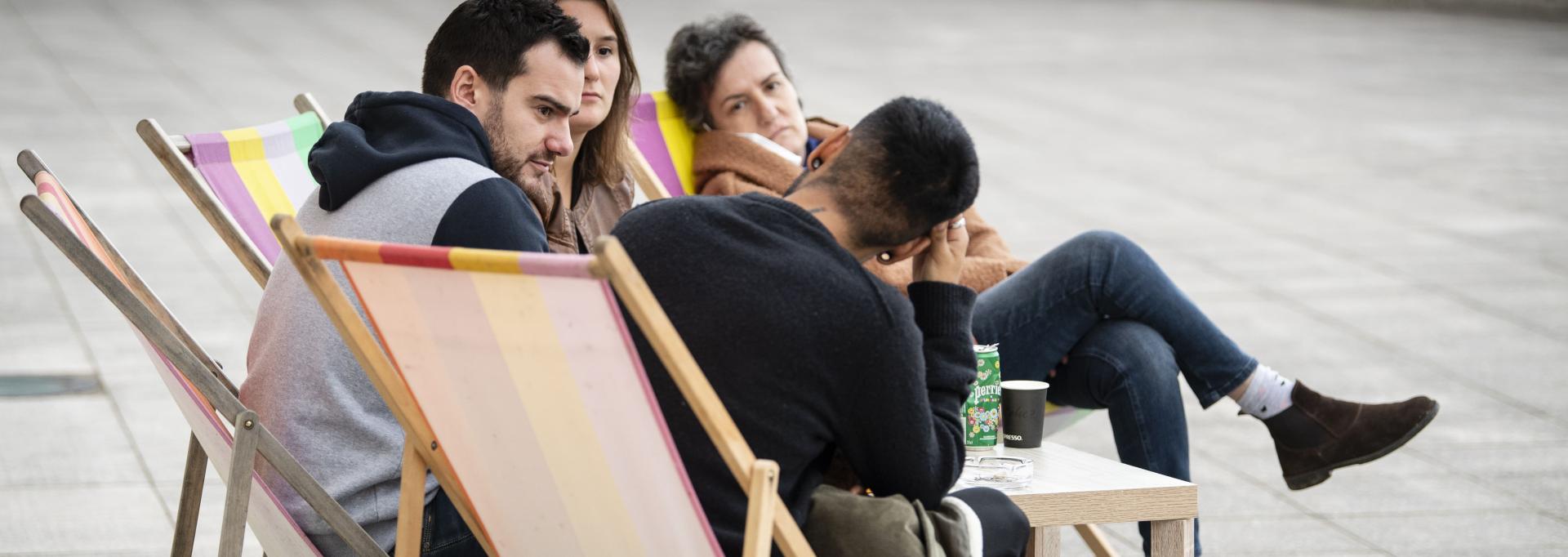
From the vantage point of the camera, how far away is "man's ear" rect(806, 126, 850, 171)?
2.22 m

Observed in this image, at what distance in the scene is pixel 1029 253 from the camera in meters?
6.83

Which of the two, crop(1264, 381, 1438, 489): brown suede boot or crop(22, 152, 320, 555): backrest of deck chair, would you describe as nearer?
crop(22, 152, 320, 555): backrest of deck chair

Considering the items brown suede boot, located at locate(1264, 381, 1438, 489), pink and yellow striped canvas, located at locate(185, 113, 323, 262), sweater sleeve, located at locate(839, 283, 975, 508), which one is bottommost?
brown suede boot, located at locate(1264, 381, 1438, 489)

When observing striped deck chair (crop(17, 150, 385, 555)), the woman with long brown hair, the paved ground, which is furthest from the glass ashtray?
the paved ground

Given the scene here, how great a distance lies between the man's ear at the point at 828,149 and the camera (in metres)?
2.22

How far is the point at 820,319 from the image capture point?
1.95 meters

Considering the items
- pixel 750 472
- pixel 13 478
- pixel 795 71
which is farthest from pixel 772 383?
pixel 795 71

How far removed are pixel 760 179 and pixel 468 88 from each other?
47.6 inches

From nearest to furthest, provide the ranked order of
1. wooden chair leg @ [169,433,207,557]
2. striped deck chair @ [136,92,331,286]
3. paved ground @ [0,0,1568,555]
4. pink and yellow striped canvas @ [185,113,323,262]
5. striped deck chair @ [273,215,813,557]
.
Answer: striped deck chair @ [273,215,813,557]
wooden chair leg @ [169,433,207,557]
striped deck chair @ [136,92,331,286]
pink and yellow striped canvas @ [185,113,323,262]
paved ground @ [0,0,1568,555]

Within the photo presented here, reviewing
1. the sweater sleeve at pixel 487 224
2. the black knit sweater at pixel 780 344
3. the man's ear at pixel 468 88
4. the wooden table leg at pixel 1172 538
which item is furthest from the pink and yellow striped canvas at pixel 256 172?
the wooden table leg at pixel 1172 538

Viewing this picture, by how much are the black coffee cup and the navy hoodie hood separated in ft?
3.01

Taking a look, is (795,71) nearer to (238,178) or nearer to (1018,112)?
(1018,112)

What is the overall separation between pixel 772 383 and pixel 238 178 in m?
1.52

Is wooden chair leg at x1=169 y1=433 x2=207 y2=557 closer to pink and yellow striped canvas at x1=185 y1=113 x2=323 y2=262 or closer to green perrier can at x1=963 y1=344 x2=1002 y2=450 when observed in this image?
pink and yellow striped canvas at x1=185 y1=113 x2=323 y2=262
